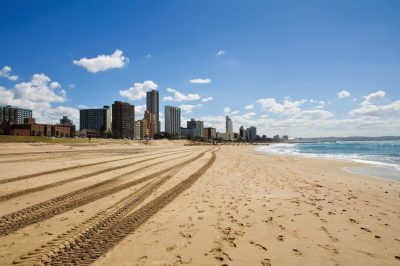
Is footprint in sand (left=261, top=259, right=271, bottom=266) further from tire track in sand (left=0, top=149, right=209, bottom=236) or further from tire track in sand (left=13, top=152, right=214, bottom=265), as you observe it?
tire track in sand (left=0, top=149, right=209, bottom=236)

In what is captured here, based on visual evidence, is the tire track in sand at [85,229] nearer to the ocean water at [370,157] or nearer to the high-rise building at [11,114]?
the ocean water at [370,157]

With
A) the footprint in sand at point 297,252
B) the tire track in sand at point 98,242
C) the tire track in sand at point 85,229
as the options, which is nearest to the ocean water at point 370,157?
the footprint in sand at point 297,252

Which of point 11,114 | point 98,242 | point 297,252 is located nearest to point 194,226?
point 98,242

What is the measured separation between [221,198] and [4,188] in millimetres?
8966

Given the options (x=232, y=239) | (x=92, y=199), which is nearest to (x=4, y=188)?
(x=92, y=199)

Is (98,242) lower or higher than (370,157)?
higher

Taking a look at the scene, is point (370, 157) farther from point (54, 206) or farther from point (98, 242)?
point (98, 242)

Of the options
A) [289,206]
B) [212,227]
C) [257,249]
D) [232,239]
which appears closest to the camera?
[257,249]

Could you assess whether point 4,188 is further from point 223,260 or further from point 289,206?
point 289,206

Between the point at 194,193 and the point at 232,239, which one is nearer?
the point at 232,239

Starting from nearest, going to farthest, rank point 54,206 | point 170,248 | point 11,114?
point 170,248 → point 54,206 → point 11,114

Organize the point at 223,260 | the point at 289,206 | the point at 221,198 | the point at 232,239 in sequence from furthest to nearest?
1. the point at 221,198
2. the point at 289,206
3. the point at 232,239
4. the point at 223,260

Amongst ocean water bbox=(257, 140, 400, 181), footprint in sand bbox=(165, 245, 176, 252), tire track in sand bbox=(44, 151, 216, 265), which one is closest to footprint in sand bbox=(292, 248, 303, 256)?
footprint in sand bbox=(165, 245, 176, 252)

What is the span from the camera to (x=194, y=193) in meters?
11.1
